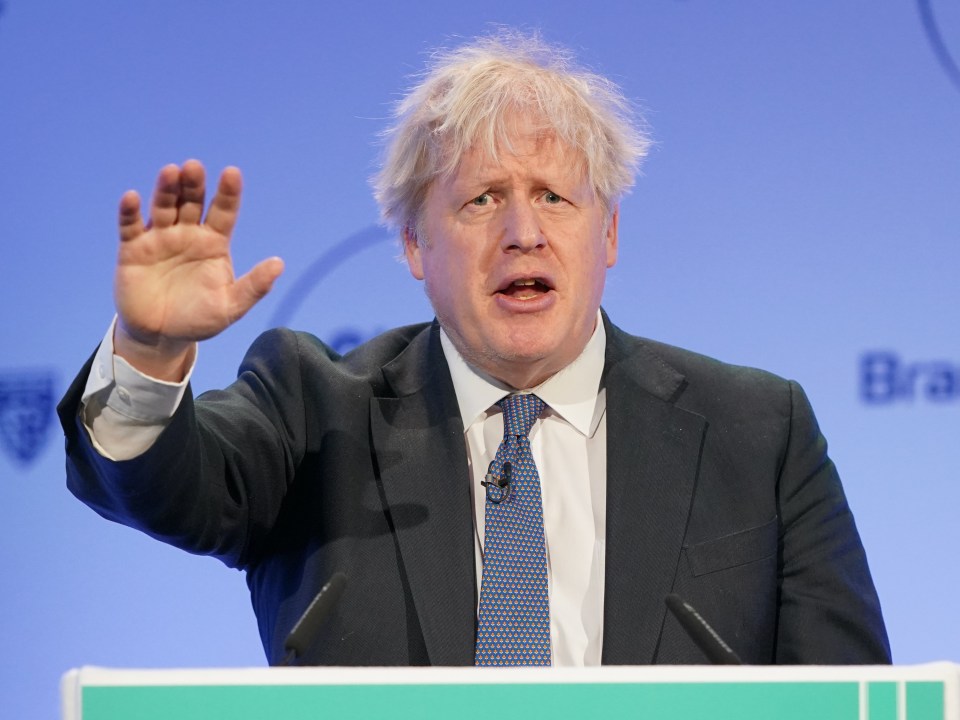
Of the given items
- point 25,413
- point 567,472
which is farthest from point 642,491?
point 25,413

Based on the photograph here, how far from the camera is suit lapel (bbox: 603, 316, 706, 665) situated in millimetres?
1630

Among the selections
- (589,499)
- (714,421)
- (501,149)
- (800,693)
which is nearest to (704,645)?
(800,693)

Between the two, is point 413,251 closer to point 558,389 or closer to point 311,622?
point 558,389

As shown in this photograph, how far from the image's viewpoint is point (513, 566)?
1641mm

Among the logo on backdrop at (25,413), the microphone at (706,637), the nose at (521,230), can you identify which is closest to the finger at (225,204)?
the nose at (521,230)

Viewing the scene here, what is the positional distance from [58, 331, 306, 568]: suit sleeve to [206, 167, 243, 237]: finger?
222 mm

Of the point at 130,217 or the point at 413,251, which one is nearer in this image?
the point at 130,217

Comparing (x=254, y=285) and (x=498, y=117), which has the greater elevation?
(x=498, y=117)

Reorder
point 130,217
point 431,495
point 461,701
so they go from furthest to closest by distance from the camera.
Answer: point 431,495 → point 130,217 → point 461,701

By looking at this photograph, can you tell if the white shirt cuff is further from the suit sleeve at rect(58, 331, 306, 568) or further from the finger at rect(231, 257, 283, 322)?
the finger at rect(231, 257, 283, 322)

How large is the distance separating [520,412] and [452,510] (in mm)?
207

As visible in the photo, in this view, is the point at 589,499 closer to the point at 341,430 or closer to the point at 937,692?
the point at 341,430

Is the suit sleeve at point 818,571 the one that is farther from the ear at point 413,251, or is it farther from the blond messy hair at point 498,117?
the ear at point 413,251

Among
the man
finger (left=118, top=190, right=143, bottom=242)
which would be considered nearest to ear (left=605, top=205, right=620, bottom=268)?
the man
